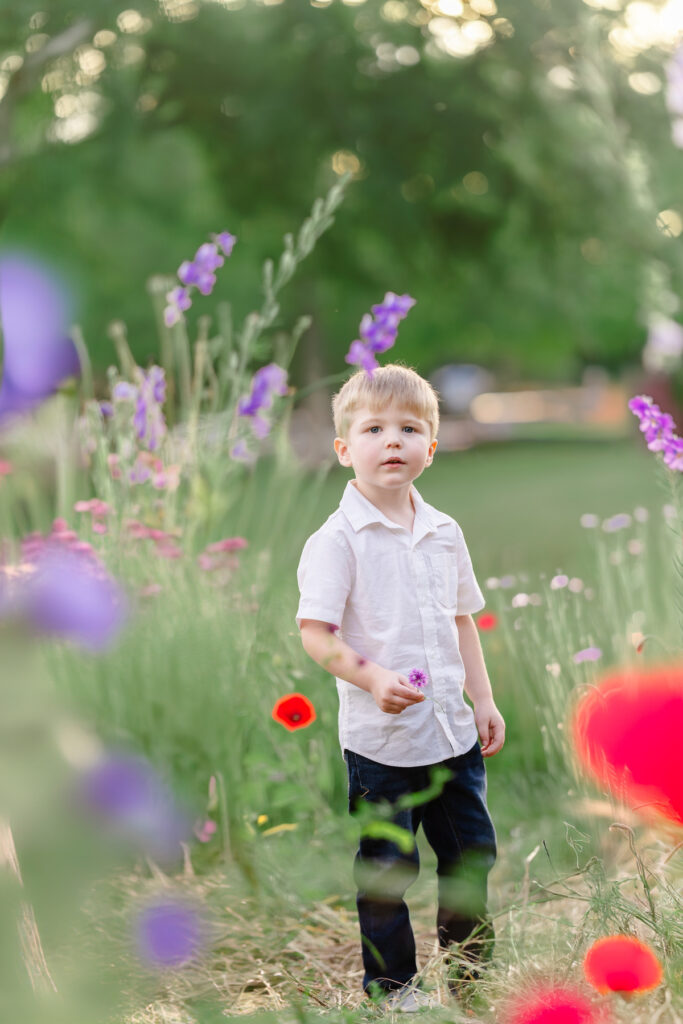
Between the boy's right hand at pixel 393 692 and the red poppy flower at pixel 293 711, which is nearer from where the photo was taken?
the boy's right hand at pixel 393 692

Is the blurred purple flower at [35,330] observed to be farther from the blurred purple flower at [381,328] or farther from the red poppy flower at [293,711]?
the red poppy flower at [293,711]

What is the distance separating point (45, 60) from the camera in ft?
20.6

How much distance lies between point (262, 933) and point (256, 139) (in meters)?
7.42

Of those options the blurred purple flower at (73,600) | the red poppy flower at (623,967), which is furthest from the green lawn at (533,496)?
the red poppy flower at (623,967)

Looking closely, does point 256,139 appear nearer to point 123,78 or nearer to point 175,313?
point 123,78

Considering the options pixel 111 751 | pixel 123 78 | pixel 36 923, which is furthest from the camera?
pixel 123 78

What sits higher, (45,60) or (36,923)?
(45,60)

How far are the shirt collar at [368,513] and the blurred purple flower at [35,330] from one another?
171 inches

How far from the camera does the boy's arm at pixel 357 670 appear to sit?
66.8 inches

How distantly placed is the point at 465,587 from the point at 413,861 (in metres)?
0.50

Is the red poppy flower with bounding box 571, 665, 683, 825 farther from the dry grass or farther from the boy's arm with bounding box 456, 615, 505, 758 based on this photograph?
the boy's arm with bounding box 456, 615, 505, 758

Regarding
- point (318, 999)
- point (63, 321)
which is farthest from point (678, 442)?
point (63, 321)

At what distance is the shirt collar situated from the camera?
1.85 metres

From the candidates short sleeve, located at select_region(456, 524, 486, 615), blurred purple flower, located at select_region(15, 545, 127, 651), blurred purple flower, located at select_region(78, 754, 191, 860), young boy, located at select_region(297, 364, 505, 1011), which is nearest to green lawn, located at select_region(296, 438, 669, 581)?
blurred purple flower, located at select_region(15, 545, 127, 651)
